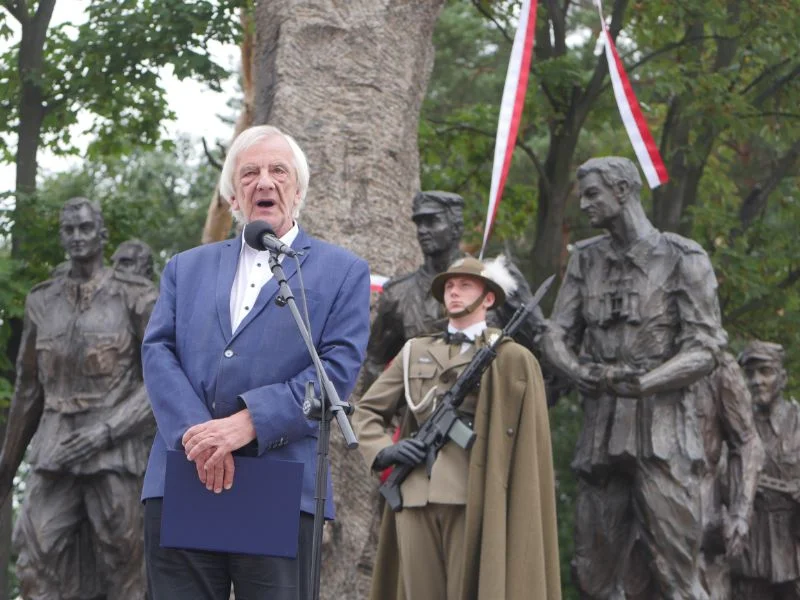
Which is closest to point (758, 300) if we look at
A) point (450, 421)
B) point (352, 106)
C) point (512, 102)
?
point (512, 102)

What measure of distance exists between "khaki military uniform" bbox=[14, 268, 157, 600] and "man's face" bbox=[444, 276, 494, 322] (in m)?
3.04

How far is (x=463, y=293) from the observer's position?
926cm

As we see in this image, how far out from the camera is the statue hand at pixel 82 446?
11469 millimetres

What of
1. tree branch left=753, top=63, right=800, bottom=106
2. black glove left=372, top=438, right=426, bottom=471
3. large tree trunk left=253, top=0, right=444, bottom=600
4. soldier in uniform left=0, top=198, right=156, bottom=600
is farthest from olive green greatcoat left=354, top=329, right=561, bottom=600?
tree branch left=753, top=63, right=800, bottom=106

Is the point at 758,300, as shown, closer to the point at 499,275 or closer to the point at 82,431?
the point at 82,431

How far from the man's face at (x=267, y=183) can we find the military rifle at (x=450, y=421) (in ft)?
9.83

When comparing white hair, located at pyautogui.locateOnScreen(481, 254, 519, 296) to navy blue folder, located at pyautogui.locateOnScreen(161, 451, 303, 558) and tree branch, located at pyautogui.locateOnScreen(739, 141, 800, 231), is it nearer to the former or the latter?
navy blue folder, located at pyautogui.locateOnScreen(161, 451, 303, 558)

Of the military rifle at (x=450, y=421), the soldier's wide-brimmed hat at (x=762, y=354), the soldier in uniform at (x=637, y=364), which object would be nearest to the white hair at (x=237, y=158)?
the military rifle at (x=450, y=421)

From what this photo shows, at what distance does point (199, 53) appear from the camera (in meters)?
19.3

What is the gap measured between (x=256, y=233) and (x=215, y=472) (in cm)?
74

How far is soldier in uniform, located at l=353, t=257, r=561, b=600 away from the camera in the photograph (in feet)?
28.9

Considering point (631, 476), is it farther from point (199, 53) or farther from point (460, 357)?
point (199, 53)

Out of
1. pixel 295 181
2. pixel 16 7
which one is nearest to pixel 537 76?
pixel 16 7

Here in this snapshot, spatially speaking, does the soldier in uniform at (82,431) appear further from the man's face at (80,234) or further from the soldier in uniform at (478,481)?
the soldier in uniform at (478,481)
